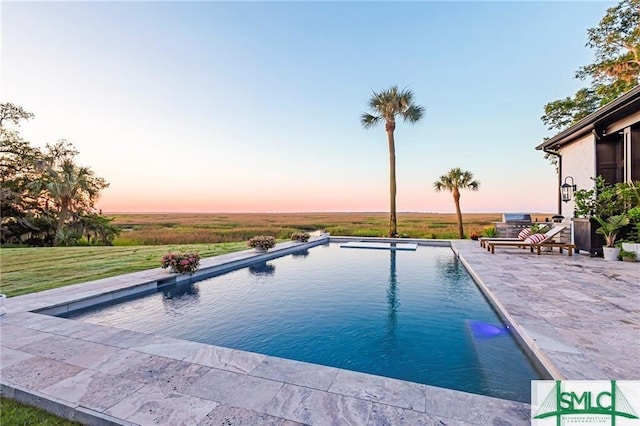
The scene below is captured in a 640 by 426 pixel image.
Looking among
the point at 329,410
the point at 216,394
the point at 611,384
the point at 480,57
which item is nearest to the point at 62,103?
the point at 216,394

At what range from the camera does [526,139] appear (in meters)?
15.3

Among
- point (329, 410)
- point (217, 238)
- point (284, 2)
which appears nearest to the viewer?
point (329, 410)

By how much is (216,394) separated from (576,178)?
12354 millimetres

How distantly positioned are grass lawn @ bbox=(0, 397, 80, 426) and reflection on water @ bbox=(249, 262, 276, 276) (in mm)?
5533

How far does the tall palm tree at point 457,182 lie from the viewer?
49.2ft

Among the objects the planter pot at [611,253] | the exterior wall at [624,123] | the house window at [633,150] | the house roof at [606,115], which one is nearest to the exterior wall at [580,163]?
the house roof at [606,115]

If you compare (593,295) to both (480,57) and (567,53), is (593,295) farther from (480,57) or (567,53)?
(567,53)

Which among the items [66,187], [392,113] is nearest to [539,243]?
[392,113]

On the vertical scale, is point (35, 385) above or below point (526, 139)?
below

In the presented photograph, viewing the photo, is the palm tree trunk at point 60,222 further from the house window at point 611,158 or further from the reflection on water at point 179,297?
the house window at point 611,158

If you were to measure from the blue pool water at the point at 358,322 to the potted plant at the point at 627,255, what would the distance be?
398 centimetres

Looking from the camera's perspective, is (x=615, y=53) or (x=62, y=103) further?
(x=615, y=53)

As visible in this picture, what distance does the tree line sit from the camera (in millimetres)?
15438

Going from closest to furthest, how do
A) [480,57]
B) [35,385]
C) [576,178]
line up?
[35,385] → [576,178] → [480,57]
